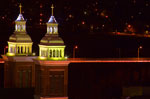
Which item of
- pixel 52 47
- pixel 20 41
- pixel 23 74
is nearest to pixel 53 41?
pixel 52 47

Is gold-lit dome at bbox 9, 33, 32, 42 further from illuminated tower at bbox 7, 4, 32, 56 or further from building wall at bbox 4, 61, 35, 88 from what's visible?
building wall at bbox 4, 61, 35, 88

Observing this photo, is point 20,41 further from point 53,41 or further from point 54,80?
point 54,80

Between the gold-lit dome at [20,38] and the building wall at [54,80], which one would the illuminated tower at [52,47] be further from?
the gold-lit dome at [20,38]

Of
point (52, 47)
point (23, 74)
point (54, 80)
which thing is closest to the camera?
point (52, 47)

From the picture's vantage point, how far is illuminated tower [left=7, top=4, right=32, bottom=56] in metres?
21.0

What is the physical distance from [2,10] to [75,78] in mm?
4287

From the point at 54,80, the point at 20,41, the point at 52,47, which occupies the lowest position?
the point at 54,80

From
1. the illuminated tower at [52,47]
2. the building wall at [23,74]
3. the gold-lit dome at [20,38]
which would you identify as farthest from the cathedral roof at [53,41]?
the building wall at [23,74]

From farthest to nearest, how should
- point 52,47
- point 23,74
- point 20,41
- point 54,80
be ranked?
point 23,74, point 20,41, point 54,80, point 52,47

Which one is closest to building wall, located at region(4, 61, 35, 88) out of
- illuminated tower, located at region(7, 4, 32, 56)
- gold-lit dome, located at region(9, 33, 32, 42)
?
illuminated tower, located at region(7, 4, 32, 56)

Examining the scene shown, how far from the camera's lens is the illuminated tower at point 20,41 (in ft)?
68.8

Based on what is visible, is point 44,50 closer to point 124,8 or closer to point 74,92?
point 74,92

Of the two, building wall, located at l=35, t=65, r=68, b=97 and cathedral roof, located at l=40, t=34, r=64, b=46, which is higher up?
cathedral roof, located at l=40, t=34, r=64, b=46

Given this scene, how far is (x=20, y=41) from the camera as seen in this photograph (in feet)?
68.7
